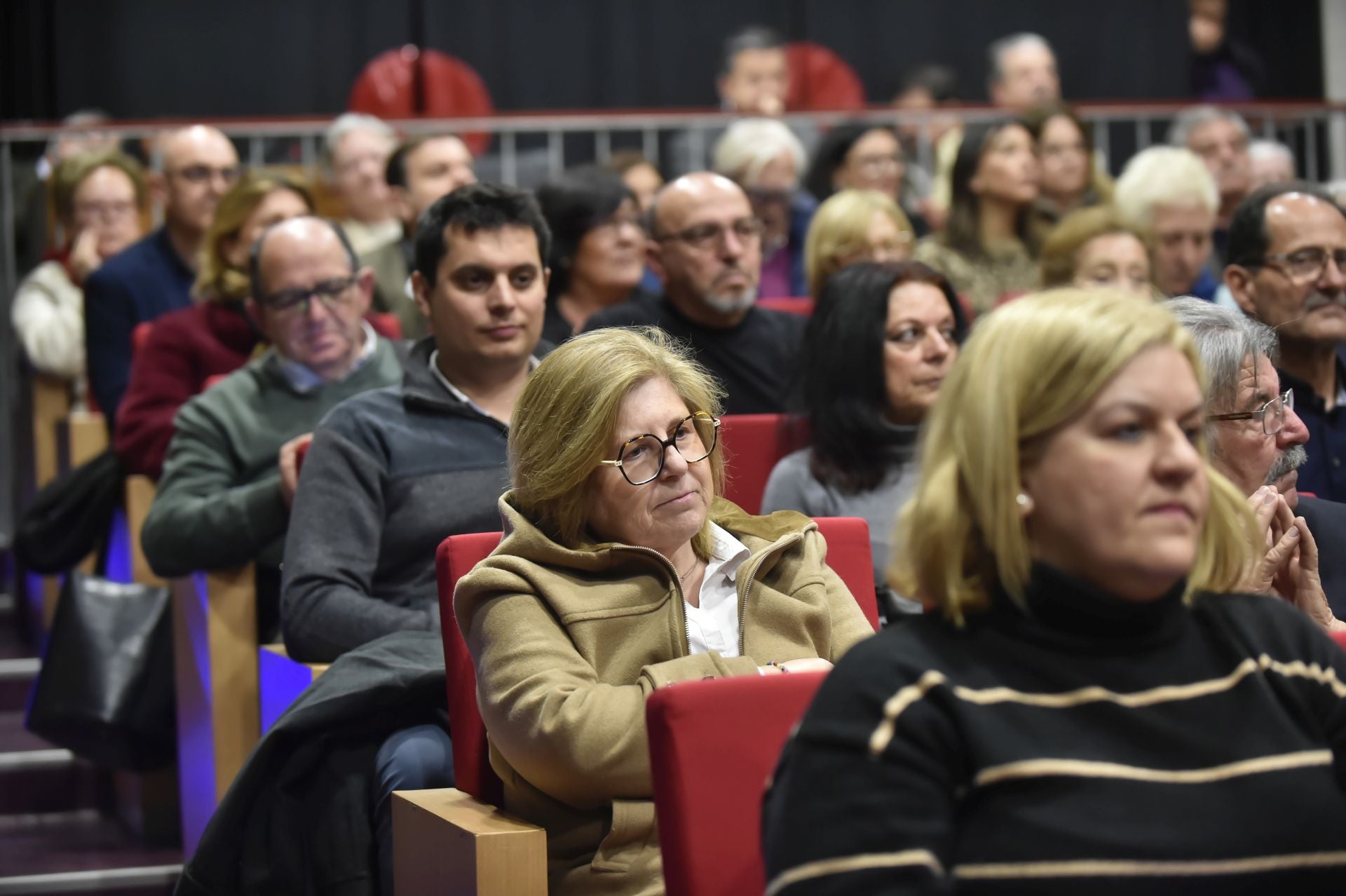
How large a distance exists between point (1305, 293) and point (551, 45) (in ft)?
18.3

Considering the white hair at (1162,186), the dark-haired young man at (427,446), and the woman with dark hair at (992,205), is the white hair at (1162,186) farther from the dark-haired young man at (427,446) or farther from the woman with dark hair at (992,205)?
the dark-haired young man at (427,446)

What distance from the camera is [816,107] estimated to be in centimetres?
767

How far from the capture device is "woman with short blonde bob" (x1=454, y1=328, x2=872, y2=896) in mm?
1674

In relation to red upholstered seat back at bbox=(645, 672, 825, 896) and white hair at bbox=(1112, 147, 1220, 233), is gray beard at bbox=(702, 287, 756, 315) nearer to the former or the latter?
white hair at bbox=(1112, 147, 1220, 233)

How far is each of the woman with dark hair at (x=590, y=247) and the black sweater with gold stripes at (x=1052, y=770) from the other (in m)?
2.75

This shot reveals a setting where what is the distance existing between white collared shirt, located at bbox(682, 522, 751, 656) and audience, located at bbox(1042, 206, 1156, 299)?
2.13 m

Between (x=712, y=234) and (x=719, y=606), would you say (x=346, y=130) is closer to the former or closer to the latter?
(x=712, y=234)

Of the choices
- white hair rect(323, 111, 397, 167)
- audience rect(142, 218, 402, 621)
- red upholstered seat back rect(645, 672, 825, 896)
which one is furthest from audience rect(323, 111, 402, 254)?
red upholstered seat back rect(645, 672, 825, 896)

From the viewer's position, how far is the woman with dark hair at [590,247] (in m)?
3.92

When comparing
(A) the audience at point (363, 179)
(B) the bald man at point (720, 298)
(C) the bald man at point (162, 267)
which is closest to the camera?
(B) the bald man at point (720, 298)

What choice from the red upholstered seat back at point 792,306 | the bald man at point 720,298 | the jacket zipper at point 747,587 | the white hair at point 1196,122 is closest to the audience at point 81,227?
the bald man at point 720,298

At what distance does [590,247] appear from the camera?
3.92 metres

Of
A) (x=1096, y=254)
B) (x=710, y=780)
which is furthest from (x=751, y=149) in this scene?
(x=710, y=780)

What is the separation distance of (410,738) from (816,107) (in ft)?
19.3
